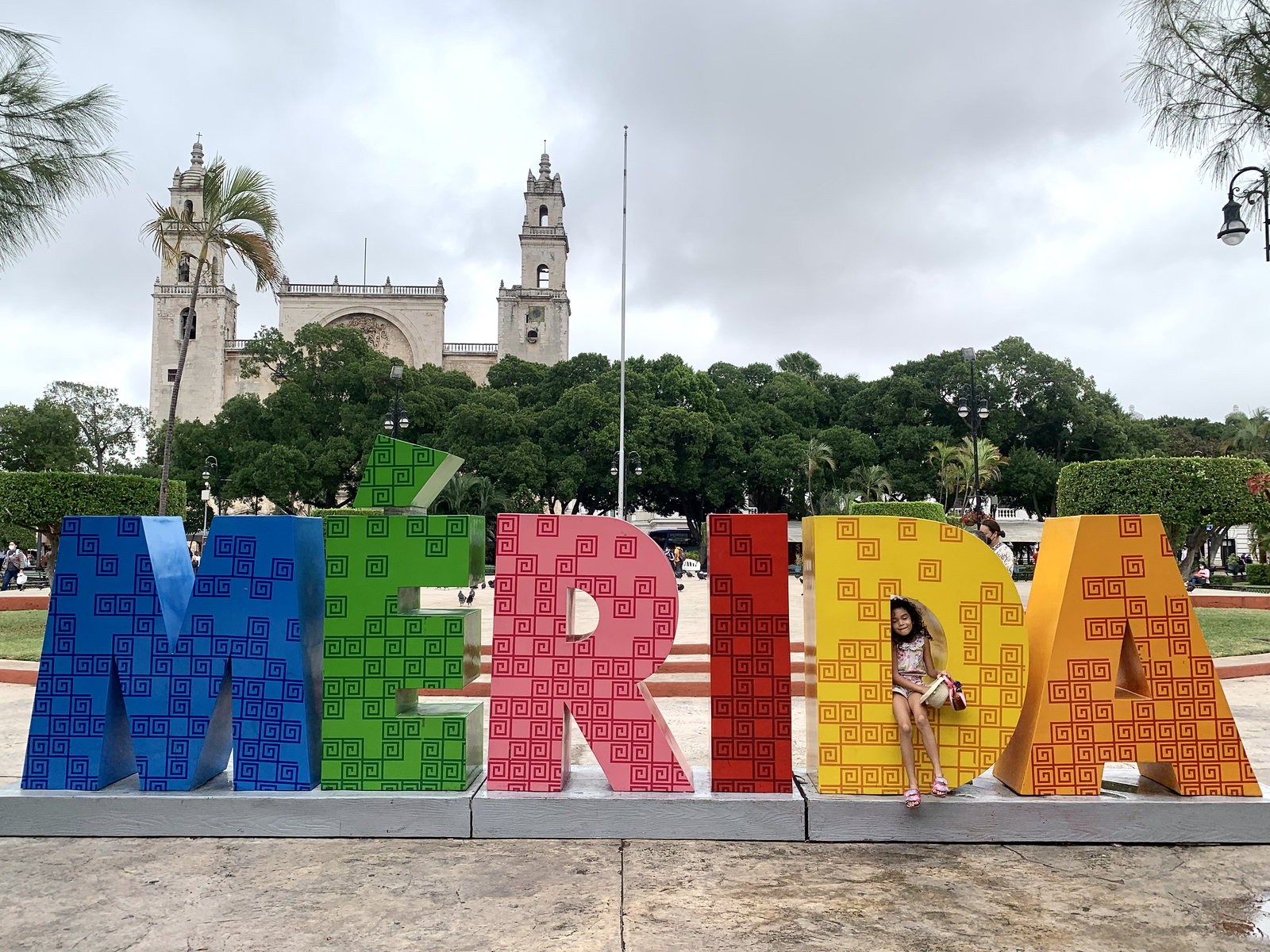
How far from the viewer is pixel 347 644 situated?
4.61 m

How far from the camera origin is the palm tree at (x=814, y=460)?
38.8 m

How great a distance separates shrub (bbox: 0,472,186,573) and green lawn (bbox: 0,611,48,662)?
1.70m

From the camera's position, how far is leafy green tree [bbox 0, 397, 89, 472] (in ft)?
133

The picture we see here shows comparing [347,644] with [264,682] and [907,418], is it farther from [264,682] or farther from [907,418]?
[907,418]

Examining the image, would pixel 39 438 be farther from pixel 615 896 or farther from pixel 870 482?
pixel 615 896

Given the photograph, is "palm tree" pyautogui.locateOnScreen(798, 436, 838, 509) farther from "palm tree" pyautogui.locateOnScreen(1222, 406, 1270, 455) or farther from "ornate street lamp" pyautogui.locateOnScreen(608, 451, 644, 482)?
"palm tree" pyautogui.locateOnScreen(1222, 406, 1270, 455)

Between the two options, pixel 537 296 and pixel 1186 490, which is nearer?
pixel 1186 490

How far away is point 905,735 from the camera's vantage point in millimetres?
4418

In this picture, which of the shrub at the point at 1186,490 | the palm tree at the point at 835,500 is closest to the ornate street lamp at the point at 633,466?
the palm tree at the point at 835,500

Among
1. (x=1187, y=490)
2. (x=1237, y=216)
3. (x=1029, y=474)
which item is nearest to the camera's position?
(x=1237, y=216)

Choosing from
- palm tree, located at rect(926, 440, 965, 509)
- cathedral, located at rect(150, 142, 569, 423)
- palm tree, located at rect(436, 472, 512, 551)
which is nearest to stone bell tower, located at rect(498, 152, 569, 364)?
cathedral, located at rect(150, 142, 569, 423)

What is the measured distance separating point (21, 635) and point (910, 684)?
13.9 metres

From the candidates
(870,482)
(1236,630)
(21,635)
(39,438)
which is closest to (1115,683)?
(1236,630)

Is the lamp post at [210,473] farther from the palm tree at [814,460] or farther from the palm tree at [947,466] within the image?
the palm tree at [947,466]
